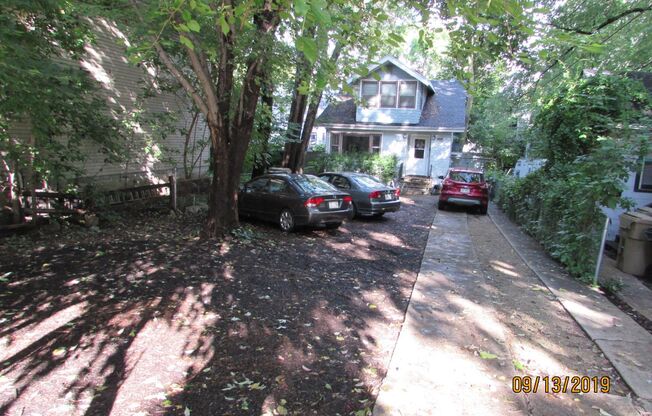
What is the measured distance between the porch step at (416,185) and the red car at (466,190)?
619 cm

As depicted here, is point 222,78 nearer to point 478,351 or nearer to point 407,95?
point 478,351

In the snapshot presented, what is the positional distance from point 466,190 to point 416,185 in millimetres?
7005

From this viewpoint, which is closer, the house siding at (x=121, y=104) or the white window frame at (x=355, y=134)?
the house siding at (x=121, y=104)

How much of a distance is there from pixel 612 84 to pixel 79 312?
11.1 m

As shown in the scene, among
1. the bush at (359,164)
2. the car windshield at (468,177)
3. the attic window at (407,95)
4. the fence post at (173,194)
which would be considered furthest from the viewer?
the attic window at (407,95)

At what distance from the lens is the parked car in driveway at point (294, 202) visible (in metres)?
9.11

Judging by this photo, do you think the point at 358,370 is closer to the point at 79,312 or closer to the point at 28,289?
the point at 79,312

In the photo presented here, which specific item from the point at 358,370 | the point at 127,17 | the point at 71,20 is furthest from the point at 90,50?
the point at 358,370

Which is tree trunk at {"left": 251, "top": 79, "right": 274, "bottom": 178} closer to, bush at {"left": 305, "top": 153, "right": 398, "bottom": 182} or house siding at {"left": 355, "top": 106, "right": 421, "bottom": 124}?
bush at {"left": 305, "top": 153, "right": 398, "bottom": 182}

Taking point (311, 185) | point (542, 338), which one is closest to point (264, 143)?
point (311, 185)

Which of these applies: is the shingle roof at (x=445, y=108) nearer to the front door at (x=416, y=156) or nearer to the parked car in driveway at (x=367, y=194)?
the front door at (x=416, y=156)

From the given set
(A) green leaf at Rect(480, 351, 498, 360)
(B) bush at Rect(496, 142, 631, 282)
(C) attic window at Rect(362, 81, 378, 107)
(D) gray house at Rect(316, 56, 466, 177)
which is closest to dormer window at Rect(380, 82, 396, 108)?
(D) gray house at Rect(316, 56, 466, 177)
